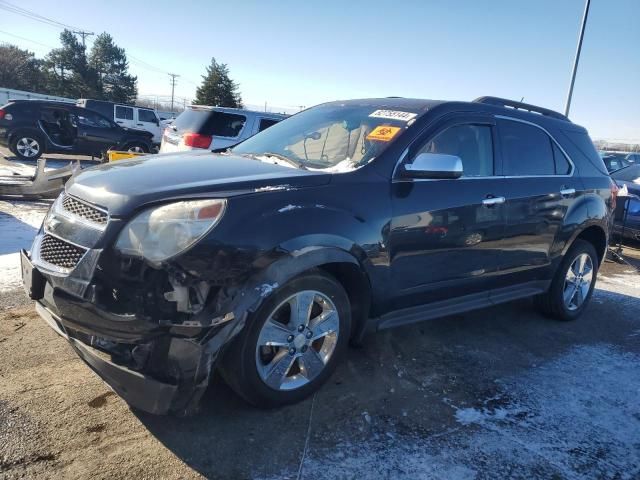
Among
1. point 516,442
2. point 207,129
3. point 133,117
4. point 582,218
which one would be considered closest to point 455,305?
point 516,442

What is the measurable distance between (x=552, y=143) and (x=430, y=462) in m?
3.27

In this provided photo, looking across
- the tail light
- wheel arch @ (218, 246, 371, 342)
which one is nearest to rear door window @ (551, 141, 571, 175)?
wheel arch @ (218, 246, 371, 342)

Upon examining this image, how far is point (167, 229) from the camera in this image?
2367mm

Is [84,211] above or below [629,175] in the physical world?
below

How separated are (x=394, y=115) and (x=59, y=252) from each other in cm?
234

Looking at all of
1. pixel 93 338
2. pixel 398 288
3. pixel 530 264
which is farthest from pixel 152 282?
pixel 530 264

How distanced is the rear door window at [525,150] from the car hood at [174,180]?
1.91m

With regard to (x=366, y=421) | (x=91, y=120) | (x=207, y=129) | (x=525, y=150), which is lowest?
(x=366, y=421)

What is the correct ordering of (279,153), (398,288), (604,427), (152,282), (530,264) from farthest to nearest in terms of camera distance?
(530,264), (279,153), (398,288), (604,427), (152,282)

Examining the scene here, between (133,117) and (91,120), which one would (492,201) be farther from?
(133,117)

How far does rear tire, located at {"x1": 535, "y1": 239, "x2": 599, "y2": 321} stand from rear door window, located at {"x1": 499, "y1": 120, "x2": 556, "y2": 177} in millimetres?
927

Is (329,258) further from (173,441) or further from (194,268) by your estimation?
(173,441)

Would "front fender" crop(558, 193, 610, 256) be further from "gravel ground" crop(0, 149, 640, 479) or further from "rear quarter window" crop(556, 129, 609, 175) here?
"gravel ground" crop(0, 149, 640, 479)

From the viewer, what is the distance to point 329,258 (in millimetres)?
2764
